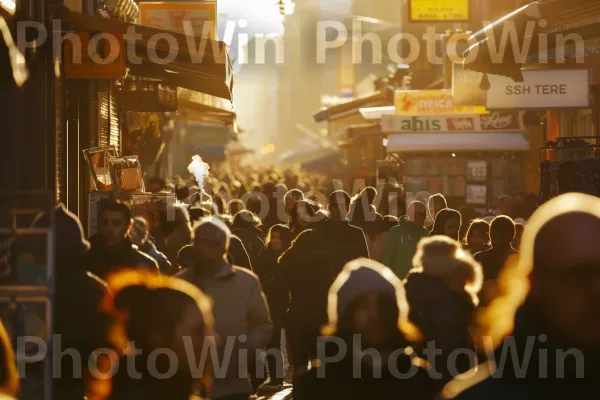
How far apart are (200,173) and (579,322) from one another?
22020 millimetres

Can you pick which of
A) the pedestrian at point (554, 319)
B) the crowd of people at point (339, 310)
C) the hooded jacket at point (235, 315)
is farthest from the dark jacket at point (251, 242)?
the pedestrian at point (554, 319)

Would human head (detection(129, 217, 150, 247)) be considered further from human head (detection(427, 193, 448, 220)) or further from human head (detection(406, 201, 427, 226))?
human head (detection(427, 193, 448, 220))

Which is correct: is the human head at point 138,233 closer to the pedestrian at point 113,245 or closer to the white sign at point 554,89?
the pedestrian at point 113,245

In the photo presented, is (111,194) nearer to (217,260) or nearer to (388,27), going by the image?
(217,260)

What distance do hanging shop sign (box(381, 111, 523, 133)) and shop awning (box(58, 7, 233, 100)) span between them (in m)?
13.1

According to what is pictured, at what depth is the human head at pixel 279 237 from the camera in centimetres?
1352

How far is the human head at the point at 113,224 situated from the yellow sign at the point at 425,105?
22196 mm

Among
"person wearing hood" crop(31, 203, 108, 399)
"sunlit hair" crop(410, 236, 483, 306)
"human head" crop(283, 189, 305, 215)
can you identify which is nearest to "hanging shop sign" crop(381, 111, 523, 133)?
"human head" crop(283, 189, 305, 215)

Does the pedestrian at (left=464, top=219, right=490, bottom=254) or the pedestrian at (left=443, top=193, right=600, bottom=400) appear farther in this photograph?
the pedestrian at (left=464, top=219, right=490, bottom=254)

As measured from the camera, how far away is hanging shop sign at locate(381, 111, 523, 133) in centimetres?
3052

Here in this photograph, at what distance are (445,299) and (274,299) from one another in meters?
4.80

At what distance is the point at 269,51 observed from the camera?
182 meters

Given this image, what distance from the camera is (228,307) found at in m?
7.58

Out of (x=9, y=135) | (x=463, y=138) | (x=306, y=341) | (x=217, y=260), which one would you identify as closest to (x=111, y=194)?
(x=9, y=135)
